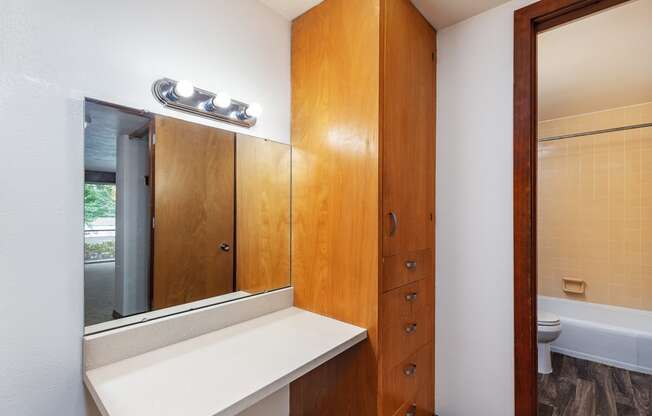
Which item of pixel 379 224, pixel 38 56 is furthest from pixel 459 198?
pixel 38 56

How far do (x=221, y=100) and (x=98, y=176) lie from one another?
544mm

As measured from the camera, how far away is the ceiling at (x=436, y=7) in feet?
4.66

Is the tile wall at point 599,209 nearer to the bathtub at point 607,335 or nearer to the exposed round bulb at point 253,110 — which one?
the bathtub at point 607,335

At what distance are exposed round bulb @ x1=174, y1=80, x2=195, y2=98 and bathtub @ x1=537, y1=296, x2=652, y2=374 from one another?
3386 mm

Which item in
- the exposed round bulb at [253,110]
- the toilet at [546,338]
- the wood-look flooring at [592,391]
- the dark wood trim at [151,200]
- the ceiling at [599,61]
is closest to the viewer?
the dark wood trim at [151,200]

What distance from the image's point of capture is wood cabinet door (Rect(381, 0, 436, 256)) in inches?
49.4

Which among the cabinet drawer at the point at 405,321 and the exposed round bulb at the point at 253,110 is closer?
the cabinet drawer at the point at 405,321

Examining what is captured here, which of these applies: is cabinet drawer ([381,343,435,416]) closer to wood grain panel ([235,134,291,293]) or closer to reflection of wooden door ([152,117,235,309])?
wood grain panel ([235,134,291,293])

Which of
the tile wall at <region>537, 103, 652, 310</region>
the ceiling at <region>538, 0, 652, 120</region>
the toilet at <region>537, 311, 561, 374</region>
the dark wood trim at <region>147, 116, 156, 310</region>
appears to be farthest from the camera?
the tile wall at <region>537, 103, 652, 310</region>

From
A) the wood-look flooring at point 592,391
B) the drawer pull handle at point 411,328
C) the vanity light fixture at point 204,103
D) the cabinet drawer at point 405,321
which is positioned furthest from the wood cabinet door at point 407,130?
the wood-look flooring at point 592,391

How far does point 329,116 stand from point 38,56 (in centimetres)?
100

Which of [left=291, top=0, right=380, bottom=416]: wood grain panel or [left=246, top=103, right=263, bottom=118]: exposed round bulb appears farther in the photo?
[left=246, top=103, right=263, bottom=118]: exposed round bulb

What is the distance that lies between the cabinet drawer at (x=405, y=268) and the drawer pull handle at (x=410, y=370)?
0.41 meters

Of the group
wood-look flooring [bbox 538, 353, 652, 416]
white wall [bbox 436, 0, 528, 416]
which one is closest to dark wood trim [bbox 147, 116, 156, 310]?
white wall [bbox 436, 0, 528, 416]
